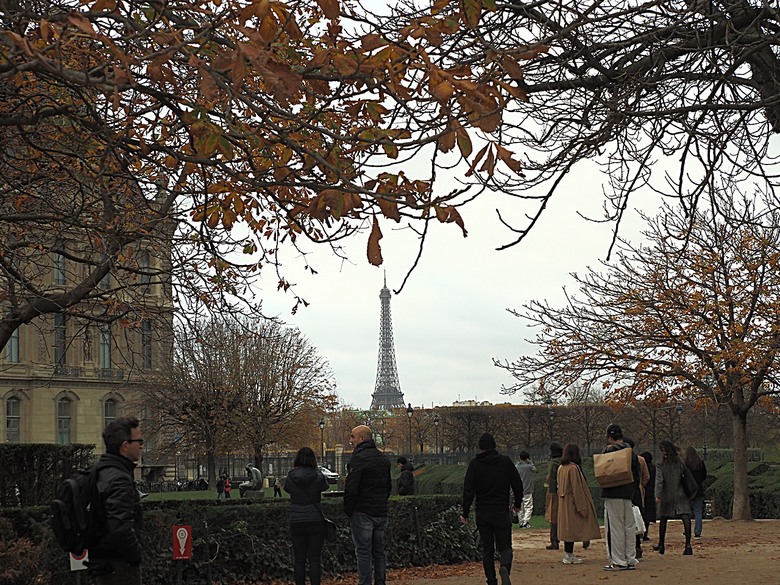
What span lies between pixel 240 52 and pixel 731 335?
21042 millimetres

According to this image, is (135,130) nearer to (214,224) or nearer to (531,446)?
(214,224)

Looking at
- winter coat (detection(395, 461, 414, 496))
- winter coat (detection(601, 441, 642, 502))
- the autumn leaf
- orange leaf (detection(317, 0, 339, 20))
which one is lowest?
winter coat (detection(395, 461, 414, 496))

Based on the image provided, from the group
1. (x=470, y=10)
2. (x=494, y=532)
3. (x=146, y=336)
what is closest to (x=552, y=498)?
(x=494, y=532)

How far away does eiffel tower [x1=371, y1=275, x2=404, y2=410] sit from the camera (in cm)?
12899

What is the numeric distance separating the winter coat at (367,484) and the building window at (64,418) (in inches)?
2374

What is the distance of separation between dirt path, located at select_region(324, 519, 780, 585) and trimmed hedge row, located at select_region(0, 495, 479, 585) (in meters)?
0.42

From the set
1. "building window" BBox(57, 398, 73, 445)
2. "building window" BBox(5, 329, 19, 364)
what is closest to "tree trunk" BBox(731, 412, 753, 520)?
"building window" BBox(5, 329, 19, 364)

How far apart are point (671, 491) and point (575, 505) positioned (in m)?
2.47

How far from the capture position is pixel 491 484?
1103cm

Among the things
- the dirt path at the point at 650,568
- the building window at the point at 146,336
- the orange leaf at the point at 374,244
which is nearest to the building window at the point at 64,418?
the building window at the point at 146,336

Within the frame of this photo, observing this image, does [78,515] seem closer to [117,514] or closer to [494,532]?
[117,514]

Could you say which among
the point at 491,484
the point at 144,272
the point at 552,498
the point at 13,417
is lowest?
the point at 552,498

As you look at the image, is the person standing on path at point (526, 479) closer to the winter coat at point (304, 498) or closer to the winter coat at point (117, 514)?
the winter coat at point (304, 498)

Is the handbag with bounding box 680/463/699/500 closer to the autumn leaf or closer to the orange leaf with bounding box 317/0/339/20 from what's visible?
the autumn leaf
